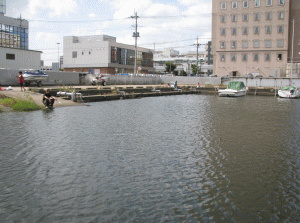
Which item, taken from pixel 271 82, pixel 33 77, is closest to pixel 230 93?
pixel 271 82

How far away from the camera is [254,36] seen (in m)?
83.4

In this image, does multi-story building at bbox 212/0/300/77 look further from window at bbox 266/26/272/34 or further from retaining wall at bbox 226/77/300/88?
retaining wall at bbox 226/77/300/88

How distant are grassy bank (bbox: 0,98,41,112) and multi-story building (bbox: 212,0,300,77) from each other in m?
67.7

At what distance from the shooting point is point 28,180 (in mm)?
8414

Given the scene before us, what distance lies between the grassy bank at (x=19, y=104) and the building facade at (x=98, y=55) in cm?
8928

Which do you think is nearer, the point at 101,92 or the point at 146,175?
the point at 146,175

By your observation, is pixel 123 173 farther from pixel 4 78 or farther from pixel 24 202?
pixel 4 78

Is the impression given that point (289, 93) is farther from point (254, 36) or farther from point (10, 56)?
point (10, 56)

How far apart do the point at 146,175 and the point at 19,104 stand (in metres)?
17.1

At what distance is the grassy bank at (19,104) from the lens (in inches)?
902

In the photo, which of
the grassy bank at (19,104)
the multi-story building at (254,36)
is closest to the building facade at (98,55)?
the multi-story building at (254,36)

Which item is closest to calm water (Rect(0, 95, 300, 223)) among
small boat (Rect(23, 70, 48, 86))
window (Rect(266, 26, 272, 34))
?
small boat (Rect(23, 70, 48, 86))

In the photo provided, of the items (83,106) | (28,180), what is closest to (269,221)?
(28,180)

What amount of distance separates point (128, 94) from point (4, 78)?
15.0m
